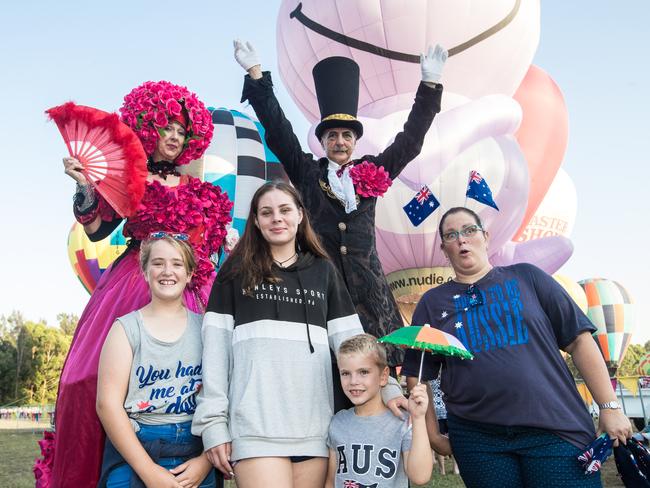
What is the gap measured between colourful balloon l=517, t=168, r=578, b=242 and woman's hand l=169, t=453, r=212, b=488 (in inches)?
619

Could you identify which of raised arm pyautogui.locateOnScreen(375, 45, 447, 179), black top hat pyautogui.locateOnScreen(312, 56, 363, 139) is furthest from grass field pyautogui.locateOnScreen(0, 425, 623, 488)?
black top hat pyautogui.locateOnScreen(312, 56, 363, 139)

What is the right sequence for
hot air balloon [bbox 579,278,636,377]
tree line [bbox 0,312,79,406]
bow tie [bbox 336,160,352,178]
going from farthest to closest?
1. tree line [bbox 0,312,79,406]
2. hot air balloon [bbox 579,278,636,377]
3. bow tie [bbox 336,160,352,178]

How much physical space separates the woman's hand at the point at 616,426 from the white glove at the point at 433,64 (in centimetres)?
207

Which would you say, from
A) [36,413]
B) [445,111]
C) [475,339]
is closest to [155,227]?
[475,339]

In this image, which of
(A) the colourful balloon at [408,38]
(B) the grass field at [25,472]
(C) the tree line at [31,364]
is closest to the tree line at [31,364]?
(C) the tree line at [31,364]

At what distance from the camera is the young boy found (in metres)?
2.19

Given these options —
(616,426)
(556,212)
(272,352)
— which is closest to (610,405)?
(616,426)

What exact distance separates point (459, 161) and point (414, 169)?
0.82 metres

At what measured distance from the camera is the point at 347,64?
13.5 feet

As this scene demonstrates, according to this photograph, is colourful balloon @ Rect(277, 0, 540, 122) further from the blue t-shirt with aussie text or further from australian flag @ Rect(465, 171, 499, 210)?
the blue t-shirt with aussie text

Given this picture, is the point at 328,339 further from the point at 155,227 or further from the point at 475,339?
the point at 155,227

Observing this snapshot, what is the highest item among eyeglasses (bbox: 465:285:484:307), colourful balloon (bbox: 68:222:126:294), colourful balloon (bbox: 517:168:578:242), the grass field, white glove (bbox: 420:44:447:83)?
colourful balloon (bbox: 517:168:578:242)

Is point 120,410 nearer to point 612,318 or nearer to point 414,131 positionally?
point 414,131

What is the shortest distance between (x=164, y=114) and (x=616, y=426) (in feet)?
8.03
